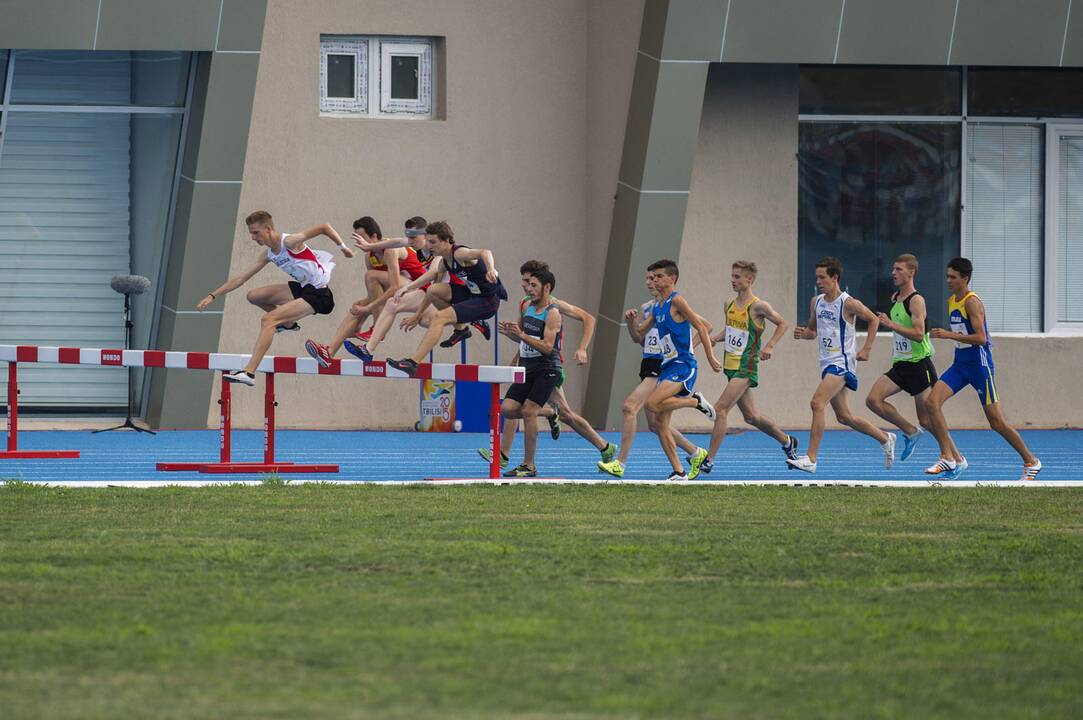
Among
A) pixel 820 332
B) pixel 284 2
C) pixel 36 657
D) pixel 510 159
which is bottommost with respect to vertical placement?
pixel 36 657

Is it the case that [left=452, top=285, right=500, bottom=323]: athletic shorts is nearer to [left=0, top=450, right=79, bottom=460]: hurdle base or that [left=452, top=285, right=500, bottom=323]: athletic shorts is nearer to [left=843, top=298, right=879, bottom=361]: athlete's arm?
[left=843, top=298, right=879, bottom=361]: athlete's arm

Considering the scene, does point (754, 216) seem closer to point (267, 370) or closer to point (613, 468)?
point (613, 468)

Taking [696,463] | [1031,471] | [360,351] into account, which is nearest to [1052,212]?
[1031,471]

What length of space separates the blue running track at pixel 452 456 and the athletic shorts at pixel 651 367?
3.88ft

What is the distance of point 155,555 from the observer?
10.5 metres

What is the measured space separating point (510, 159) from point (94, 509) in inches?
530

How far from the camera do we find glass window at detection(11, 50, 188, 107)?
23.8 m

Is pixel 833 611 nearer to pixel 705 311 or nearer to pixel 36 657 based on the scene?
pixel 36 657

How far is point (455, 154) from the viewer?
2534 cm

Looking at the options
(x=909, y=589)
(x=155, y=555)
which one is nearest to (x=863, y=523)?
(x=909, y=589)

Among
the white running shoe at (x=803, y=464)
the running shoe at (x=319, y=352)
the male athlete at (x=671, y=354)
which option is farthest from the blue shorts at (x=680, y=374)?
the running shoe at (x=319, y=352)

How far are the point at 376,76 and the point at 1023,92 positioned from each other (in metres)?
9.40

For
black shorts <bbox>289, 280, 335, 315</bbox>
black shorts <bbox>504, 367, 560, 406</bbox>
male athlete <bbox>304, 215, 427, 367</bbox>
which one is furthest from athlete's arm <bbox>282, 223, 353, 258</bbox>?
black shorts <bbox>504, 367, 560, 406</bbox>

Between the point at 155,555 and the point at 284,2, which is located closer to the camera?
the point at 155,555
